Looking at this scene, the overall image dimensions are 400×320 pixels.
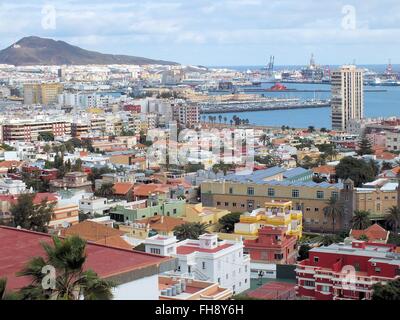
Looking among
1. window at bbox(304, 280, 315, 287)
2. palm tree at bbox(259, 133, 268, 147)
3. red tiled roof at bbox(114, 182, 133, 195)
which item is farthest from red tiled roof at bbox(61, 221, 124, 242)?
palm tree at bbox(259, 133, 268, 147)

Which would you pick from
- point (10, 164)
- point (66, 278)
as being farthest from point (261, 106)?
point (66, 278)

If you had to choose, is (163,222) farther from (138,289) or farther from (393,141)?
(393,141)

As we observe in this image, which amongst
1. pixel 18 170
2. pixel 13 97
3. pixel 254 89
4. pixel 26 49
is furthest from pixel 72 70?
pixel 18 170

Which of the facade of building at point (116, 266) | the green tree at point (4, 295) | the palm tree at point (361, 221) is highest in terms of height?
the green tree at point (4, 295)

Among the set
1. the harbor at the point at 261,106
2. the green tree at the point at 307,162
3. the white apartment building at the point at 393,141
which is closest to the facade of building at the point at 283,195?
the green tree at the point at 307,162

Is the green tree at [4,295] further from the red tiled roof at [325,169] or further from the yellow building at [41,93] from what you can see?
the yellow building at [41,93]

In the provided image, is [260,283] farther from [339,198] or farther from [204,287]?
[339,198]

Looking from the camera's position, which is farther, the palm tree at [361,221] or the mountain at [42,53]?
the mountain at [42,53]
